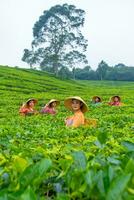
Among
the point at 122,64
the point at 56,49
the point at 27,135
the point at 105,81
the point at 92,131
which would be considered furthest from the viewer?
the point at 122,64

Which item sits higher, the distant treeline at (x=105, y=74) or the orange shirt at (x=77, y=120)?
the orange shirt at (x=77, y=120)

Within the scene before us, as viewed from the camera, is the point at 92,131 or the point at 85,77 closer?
the point at 92,131

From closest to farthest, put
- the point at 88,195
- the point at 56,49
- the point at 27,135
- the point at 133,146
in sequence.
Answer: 1. the point at 88,195
2. the point at 133,146
3. the point at 27,135
4. the point at 56,49

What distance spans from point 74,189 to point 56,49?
60.6m

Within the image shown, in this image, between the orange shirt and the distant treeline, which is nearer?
the orange shirt

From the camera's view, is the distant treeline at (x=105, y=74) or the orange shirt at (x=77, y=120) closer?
the orange shirt at (x=77, y=120)

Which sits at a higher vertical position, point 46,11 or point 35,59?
point 46,11

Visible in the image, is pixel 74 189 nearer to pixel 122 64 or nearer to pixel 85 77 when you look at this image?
pixel 85 77

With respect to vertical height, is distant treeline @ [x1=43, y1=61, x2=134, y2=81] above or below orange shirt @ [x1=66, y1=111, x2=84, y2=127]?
below

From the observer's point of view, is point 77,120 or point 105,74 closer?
point 77,120

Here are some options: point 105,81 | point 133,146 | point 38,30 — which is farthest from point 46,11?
point 133,146

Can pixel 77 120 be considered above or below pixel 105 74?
above

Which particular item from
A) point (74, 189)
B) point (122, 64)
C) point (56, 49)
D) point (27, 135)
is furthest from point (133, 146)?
point (122, 64)

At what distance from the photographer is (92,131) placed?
8.11 metres
